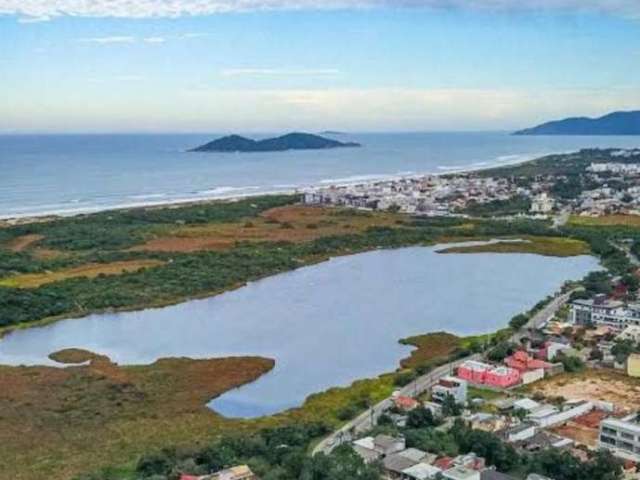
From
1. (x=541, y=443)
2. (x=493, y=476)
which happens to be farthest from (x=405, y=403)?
(x=493, y=476)

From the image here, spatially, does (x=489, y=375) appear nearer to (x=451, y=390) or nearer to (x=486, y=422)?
(x=451, y=390)

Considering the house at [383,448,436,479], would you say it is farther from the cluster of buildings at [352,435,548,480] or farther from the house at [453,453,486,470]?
the house at [453,453,486,470]

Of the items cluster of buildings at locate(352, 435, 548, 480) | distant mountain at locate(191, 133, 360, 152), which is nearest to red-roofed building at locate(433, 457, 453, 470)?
cluster of buildings at locate(352, 435, 548, 480)

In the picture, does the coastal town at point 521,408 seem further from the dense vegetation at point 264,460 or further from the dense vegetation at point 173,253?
the dense vegetation at point 173,253

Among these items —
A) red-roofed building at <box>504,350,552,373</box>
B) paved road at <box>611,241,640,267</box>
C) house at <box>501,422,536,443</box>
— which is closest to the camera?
house at <box>501,422,536,443</box>

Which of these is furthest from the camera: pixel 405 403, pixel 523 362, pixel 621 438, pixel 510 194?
pixel 510 194

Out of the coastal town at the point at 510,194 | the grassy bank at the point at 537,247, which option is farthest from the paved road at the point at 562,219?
the grassy bank at the point at 537,247
